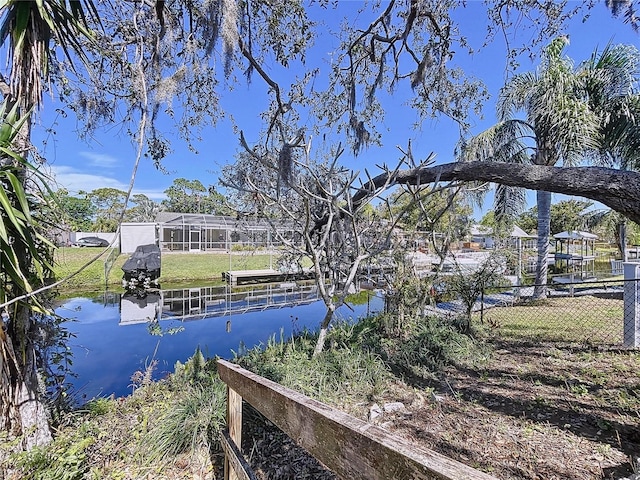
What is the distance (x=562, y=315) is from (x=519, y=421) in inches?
185

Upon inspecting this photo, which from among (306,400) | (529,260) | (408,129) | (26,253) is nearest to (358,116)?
(408,129)

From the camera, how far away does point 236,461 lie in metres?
1.61

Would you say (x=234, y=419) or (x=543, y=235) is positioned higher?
(x=543, y=235)

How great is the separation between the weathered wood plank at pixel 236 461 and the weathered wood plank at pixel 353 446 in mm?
542

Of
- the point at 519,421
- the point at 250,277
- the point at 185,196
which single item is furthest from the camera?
the point at 185,196

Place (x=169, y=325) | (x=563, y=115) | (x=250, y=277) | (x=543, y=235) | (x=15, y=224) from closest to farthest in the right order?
1. (x=15, y=224)
2. (x=563, y=115)
3. (x=169, y=325)
4. (x=543, y=235)
5. (x=250, y=277)

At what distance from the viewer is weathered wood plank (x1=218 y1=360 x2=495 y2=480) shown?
22.2 inches

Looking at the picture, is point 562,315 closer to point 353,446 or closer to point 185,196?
point 353,446

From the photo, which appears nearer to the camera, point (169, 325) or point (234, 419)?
point (234, 419)

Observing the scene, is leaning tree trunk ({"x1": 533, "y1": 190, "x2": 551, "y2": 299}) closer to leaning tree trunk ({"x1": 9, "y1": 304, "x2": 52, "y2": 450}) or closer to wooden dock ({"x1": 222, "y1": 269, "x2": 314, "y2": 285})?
wooden dock ({"x1": 222, "y1": 269, "x2": 314, "y2": 285})

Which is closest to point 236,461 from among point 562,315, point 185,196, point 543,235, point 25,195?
point 25,195

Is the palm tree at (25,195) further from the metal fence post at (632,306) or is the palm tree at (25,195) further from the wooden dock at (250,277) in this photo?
the wooden dock at (250,277)

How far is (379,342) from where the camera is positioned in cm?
466

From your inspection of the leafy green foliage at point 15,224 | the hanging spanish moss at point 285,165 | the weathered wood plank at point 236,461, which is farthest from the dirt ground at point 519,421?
the hanging spanish moss at point 285,165
